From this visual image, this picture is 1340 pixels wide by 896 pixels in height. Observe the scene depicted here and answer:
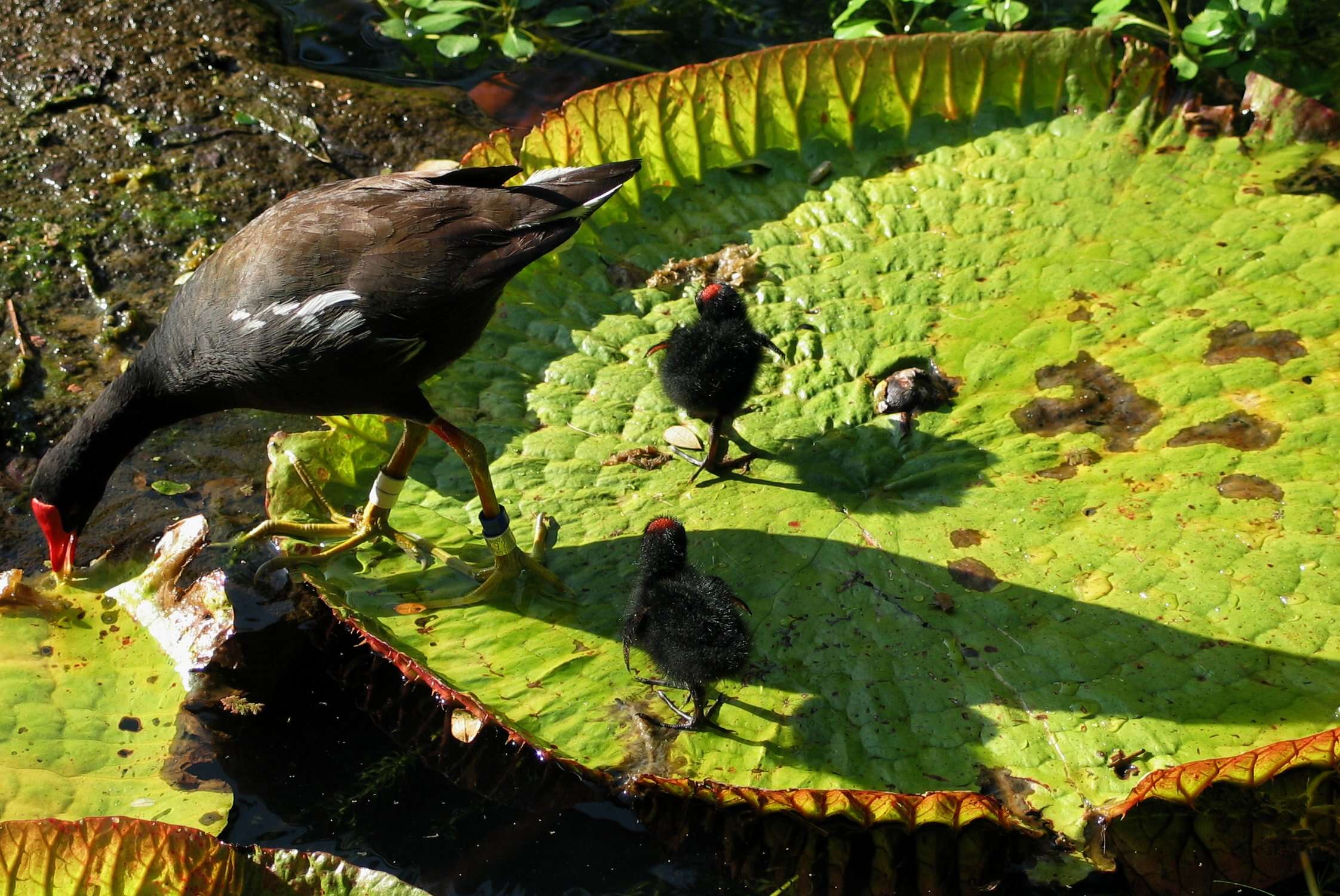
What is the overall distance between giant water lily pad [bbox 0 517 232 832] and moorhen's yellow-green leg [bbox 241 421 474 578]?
308mm

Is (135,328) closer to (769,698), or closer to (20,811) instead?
(20,811)

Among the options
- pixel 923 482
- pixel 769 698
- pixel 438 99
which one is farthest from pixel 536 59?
pixel 769 698

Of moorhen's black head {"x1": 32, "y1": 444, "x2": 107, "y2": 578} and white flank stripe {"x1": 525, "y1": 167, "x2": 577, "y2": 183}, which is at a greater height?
white flank stripe {"x1": 525, "y1": 167, "x2": 577, "y2": 183}

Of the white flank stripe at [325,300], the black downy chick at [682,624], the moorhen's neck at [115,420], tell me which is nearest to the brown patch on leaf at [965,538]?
the black downy chick at [682,624]

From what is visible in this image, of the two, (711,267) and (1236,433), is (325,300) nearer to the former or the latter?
(711,267)

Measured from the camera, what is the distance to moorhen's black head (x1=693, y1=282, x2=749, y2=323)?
3363mm

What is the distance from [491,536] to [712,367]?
0.77 m

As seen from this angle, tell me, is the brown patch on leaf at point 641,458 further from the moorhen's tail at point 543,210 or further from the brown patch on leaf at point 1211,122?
the brown patch on leaf at point 1211,122

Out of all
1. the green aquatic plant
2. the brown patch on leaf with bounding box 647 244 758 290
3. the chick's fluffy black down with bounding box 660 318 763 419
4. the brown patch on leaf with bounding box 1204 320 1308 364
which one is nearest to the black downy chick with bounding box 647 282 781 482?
the chick's fluffy black down with bounding box 660 318 763 419

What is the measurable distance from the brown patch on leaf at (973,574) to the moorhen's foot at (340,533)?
1338mm

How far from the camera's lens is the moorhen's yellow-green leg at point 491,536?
3.14 metres

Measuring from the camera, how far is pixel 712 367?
122 inches

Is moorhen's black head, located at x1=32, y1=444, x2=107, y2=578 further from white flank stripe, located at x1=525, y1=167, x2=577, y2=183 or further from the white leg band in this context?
white flank stripe, located at x1=525, y1=167, x2=577, y2=183

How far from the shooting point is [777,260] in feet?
12.3
